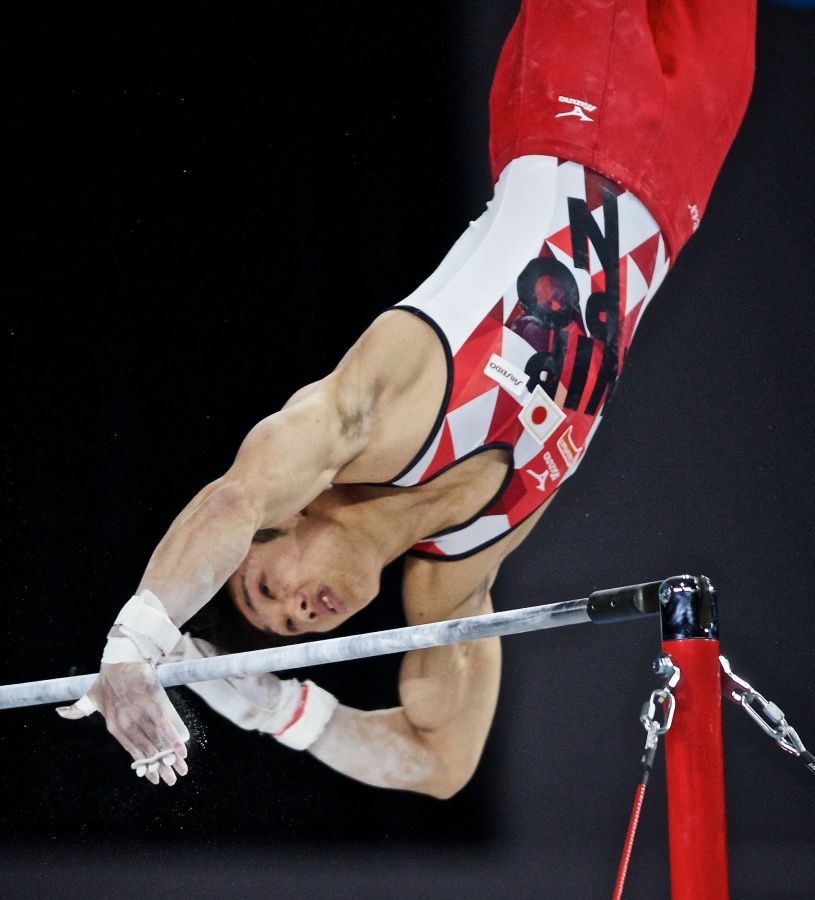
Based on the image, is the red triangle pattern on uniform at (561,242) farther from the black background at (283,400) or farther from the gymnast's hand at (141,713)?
the gymnast's hand at (141,713)

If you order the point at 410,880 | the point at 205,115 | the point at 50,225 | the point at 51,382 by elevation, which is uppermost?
the point at 205,115

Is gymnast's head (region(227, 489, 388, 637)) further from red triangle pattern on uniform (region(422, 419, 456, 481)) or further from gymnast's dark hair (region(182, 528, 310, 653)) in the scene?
red triangle pattern on uniform (region(422, 419, 456, 481))

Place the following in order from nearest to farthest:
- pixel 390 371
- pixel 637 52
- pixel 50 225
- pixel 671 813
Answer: pixel 671 813, pixel 390 371, pixel 637 52, pixel 50 225

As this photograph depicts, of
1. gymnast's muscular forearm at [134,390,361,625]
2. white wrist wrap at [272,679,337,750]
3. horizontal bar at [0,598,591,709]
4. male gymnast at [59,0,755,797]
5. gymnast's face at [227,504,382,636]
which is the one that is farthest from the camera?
white wrist wrap at [272,679,337,750]

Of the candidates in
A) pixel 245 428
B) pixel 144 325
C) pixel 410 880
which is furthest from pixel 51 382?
pixel 410 880

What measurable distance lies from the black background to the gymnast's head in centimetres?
9

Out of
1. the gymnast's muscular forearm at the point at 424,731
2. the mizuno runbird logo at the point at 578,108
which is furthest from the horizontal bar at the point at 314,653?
the mizuno runbird logo at the point at 578,108

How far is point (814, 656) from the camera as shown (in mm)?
2387

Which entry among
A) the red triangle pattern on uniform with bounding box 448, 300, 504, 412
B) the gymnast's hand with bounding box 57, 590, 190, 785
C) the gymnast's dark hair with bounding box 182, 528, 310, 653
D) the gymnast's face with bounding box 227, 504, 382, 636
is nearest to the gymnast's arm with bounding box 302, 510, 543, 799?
the gymnast's face with bounding box 227, 504, 382, 636

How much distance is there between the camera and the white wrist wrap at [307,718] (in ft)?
7.34

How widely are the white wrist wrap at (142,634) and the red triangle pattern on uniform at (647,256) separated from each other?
1.12 metres

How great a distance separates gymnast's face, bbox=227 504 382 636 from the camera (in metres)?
2.11

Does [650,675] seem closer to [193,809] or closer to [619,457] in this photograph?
[619,457]

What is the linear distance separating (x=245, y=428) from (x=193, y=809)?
76 centimetres
